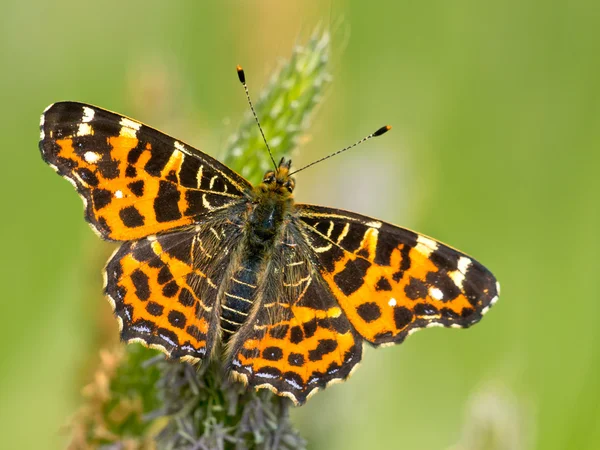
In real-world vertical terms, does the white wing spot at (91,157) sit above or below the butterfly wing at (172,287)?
above

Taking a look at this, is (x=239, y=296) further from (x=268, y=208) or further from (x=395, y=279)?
(x=395, y=279)

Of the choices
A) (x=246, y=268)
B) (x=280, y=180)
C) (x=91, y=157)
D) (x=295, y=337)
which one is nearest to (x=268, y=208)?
(x=280, y=180)

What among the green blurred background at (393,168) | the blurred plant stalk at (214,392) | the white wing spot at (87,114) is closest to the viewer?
the blurred plant stalk at (214,392)

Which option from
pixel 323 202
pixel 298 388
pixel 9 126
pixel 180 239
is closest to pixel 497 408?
pixel 298 388

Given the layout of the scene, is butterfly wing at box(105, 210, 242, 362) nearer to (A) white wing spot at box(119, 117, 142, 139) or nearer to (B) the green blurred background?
(A) white wing spot at box(119, 117, 142, 139)

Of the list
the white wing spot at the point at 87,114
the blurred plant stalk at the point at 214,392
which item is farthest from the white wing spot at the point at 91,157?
the blurred plant stalk at the point at 214,392

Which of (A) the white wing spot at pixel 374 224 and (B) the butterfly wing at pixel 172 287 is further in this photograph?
(A) the white wing spot at pixel 374 224

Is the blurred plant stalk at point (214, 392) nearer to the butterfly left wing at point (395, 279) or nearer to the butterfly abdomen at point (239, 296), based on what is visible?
the butterfly abdomen at point (239, 296)
